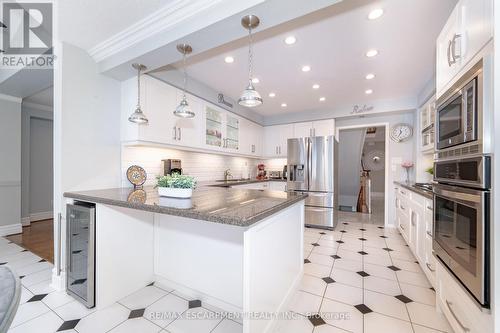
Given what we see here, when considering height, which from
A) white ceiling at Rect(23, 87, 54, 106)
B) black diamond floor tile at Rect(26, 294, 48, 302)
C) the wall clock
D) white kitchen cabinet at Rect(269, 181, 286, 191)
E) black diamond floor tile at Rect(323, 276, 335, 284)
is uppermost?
white ceiling at Rect(23, 87, 54, 106)

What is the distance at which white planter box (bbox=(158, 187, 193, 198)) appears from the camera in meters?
1.68

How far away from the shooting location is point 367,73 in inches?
116

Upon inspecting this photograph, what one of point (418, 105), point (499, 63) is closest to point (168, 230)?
point (499, 63)

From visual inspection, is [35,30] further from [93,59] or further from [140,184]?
[140,184]

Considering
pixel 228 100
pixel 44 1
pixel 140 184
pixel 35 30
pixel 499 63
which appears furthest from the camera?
pixel 228 100

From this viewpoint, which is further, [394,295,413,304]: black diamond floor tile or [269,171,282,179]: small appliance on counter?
[269,171,282,179]: small appliance on counter

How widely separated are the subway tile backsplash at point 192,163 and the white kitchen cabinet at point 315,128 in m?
1.43

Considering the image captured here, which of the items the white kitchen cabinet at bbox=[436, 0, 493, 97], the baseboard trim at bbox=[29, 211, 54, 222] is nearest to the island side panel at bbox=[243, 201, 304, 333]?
the white kitchen cabinet at bbox=[436, 0, 493, 97]

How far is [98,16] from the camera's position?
5.89ft

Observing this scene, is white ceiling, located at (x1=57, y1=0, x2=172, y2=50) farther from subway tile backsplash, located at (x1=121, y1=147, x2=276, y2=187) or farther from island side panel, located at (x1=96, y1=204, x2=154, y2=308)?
island side panel, located at (x1=96, y1=204, x2=154, y2=308)

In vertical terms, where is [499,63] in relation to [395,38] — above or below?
below

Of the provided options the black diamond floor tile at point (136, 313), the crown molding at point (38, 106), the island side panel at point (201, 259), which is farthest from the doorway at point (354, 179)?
the crown molding at point (38, 106)

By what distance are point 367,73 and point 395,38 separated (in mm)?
791

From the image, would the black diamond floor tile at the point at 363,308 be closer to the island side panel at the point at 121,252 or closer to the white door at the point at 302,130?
the island side panel at the point at 121,252
